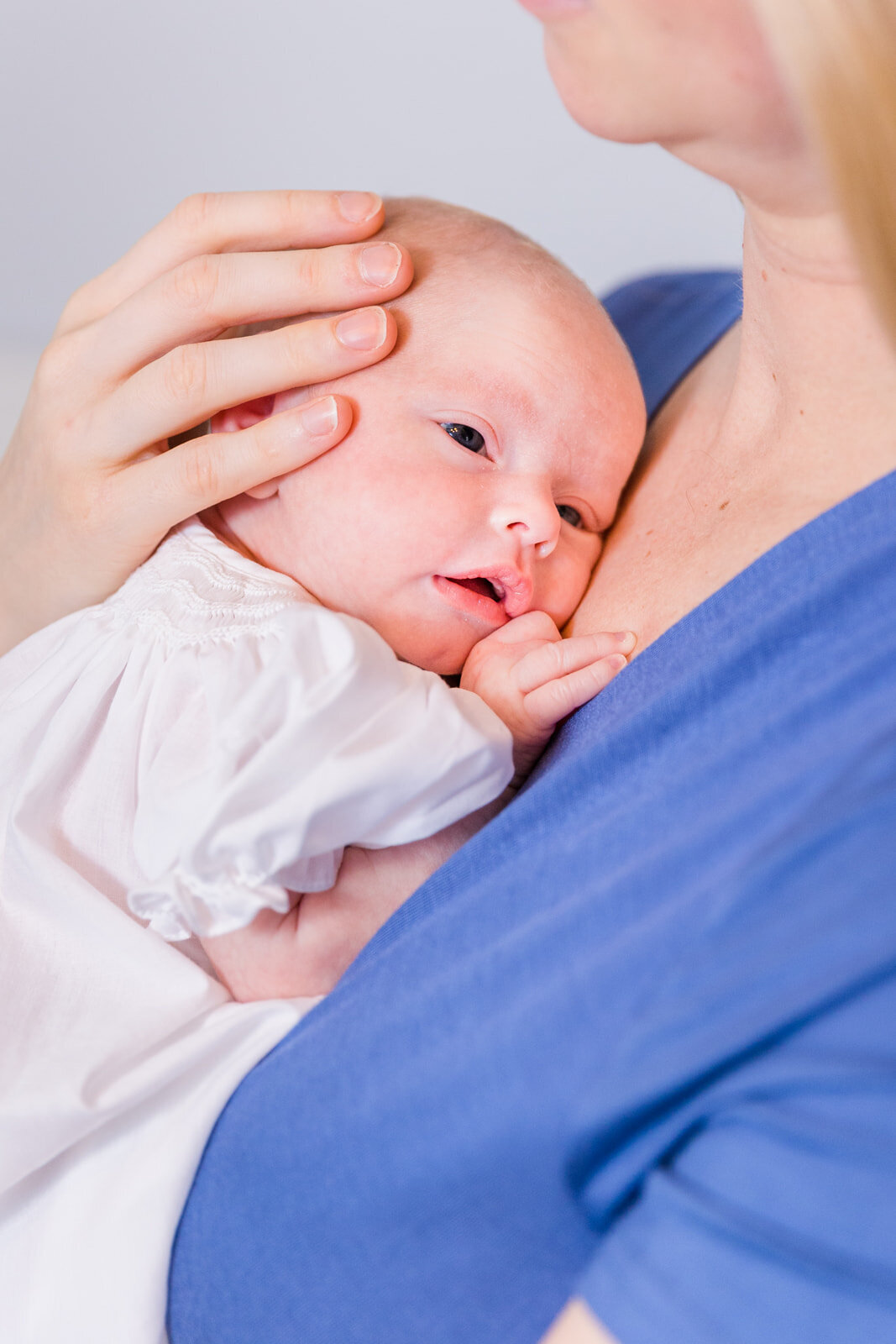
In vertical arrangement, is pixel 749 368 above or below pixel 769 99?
below

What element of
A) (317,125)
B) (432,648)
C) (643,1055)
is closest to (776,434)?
(432,648)

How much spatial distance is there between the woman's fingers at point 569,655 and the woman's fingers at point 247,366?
0.30 m

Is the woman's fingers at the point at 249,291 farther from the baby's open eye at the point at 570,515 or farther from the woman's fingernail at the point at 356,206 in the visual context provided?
the baby's open eye at the point at 570,515

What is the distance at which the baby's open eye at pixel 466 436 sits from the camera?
1042 mm

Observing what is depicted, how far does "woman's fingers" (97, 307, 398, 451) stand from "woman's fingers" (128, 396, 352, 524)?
2 centimetres

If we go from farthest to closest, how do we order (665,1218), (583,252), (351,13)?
(583,252) < (351,13) < (665,1218)

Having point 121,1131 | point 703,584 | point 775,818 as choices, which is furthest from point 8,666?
point 775,818

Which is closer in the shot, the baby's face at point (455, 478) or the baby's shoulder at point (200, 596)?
the baby's shoulder at point (200, 596)

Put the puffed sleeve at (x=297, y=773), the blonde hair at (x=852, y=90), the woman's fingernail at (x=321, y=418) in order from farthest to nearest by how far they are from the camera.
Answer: the woman's fingernail at (x=321, y=418) < the puffed sleeve at (x=297, y=773) < the blonde hair at (x=852, y=90)

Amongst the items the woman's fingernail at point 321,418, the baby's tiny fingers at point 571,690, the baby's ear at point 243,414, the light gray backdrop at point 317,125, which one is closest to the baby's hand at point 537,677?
the baby's tiny fingers at point 571,690

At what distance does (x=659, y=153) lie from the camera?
218cm

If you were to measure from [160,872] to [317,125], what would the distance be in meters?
1.90

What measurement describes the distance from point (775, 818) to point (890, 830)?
0.06 meters

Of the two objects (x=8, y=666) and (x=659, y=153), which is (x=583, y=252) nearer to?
(x=659, y=153)
